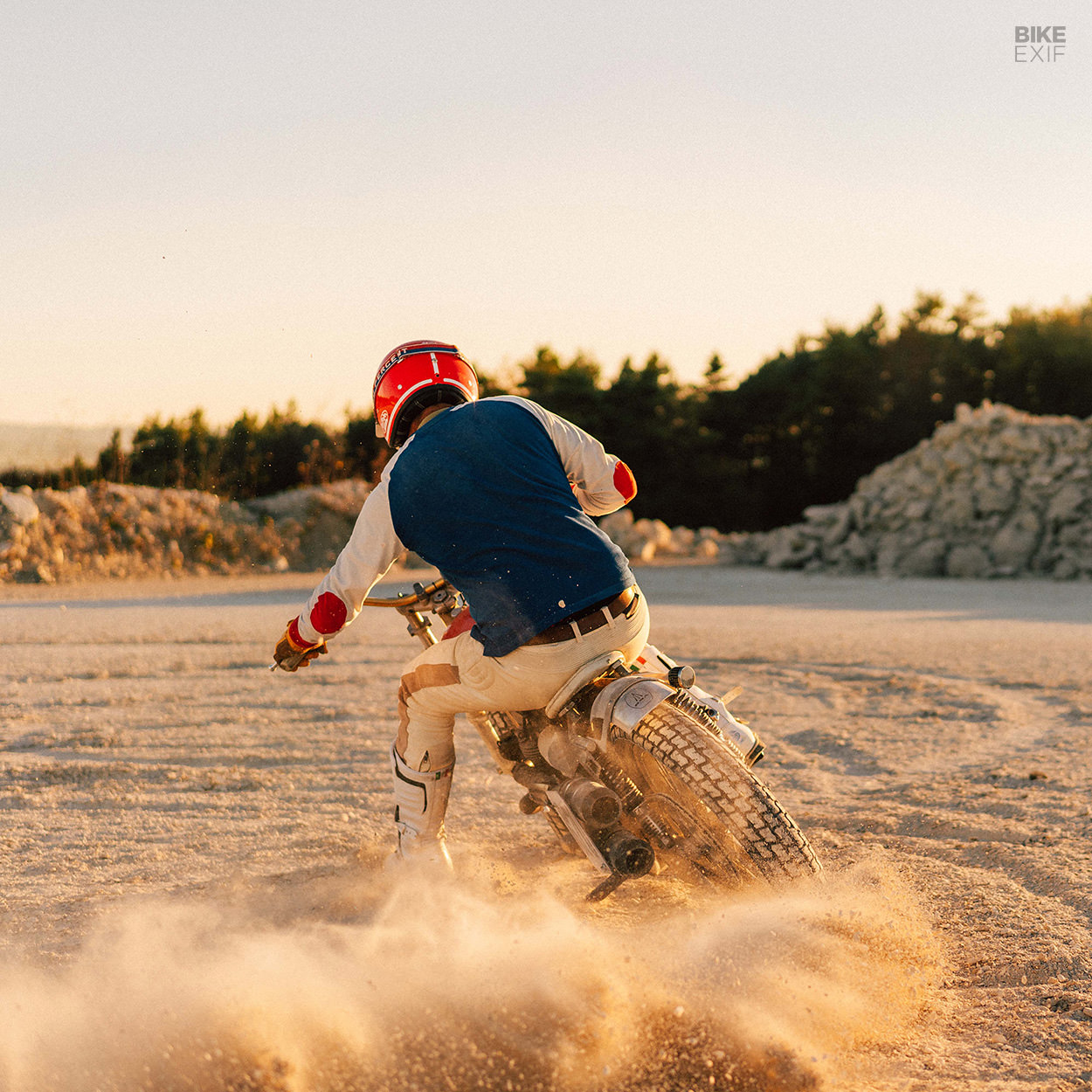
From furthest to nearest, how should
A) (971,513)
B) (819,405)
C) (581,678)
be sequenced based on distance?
(819,405) → (971,513) → (581,678)

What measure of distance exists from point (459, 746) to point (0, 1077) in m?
3.67

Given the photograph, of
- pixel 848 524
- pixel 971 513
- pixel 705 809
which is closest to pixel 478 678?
pixel 705 809

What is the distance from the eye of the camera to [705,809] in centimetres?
264

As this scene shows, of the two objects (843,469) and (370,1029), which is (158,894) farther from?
(843,469)

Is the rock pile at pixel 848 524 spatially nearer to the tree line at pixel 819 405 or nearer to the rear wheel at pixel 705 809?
the tree line at pixel 819 405

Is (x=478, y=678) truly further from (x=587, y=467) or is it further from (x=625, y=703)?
(x=587, y=467)

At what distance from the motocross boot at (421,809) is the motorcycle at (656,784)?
0.37m

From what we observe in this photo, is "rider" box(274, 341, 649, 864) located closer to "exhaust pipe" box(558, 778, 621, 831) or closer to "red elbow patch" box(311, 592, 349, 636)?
"red elbow patch" box(311, 592, 349, 636)

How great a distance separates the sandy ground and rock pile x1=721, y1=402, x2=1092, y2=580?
41.2 feet

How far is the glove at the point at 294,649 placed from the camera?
3199 mm

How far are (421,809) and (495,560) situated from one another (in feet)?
3.26

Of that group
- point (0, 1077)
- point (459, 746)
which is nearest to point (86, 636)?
point (459, 746)

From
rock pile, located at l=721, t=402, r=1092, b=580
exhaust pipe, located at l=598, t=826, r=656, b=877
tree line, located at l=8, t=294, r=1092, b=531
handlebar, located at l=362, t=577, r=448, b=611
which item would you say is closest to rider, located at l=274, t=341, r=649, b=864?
handlebar, located at l=362, t=577, r=448, b=611

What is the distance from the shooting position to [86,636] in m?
10.0
